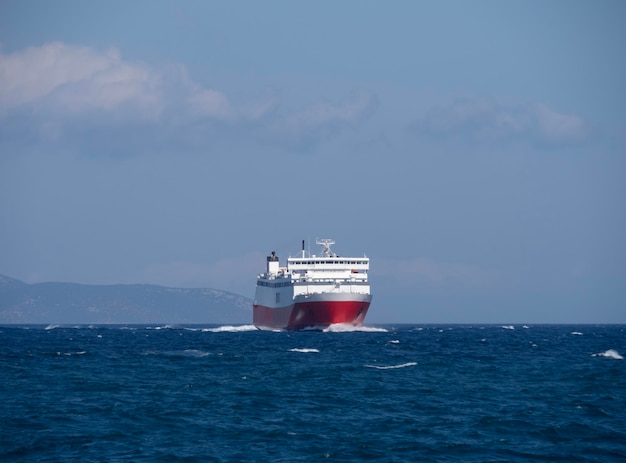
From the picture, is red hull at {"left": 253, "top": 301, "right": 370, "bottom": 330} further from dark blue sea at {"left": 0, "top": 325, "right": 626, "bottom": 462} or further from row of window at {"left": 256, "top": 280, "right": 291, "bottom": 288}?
dark blue sea at {"left": 0, "top": 325, "right": 626, "bottom": 462}

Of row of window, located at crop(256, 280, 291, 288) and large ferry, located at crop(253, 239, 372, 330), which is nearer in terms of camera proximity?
large ferry, located at crop(253, 239, 372, 330)

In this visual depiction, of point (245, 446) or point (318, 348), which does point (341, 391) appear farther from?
point (318, 348)

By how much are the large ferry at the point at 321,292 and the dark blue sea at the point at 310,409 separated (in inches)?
1972

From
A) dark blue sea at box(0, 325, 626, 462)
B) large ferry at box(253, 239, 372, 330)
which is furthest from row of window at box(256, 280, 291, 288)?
dark blue sea at box(0, 325, 626, 462)

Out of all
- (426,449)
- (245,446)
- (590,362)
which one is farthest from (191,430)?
(590,362)

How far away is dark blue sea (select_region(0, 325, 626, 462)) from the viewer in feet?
120

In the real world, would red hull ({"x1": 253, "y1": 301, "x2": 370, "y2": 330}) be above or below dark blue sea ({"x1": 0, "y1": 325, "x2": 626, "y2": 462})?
above

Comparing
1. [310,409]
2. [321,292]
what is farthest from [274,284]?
Answer: [310,409]

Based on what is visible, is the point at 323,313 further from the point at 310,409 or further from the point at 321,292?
the point at 310,409

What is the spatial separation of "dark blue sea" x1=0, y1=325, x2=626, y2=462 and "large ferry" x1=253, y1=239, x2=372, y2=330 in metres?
50.1

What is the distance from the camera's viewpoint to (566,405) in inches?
1905

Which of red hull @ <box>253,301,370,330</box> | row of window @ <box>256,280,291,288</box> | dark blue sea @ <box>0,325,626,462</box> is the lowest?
dark blue sea @ <box>0,325,626,462</box>

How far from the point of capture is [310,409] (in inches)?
1853

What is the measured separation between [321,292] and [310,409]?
3280 inches
